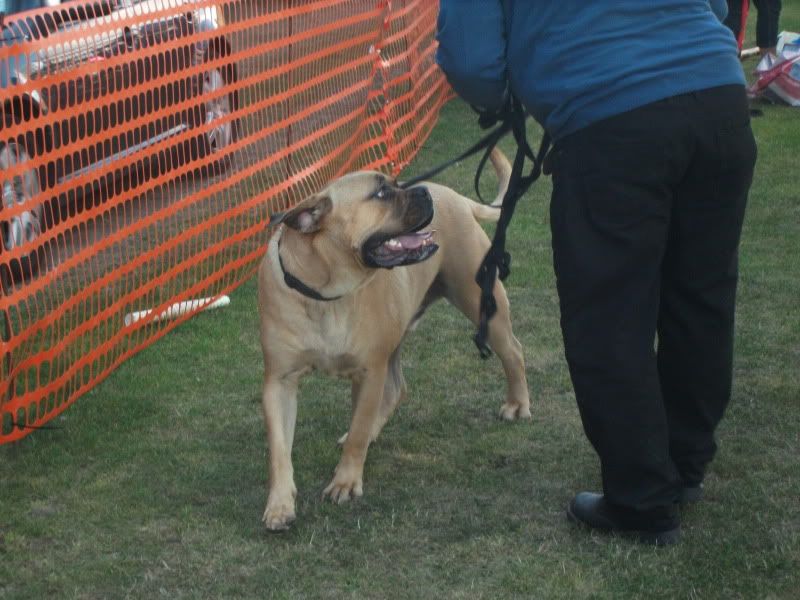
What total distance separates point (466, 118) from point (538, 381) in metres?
6.84

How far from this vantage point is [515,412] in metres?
5.00

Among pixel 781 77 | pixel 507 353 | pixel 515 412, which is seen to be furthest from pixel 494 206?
pixel 781 77

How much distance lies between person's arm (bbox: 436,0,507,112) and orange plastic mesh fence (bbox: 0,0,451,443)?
6.44ft

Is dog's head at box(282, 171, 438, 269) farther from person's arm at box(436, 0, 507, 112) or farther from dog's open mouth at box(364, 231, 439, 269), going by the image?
person's arm at box(436, 0, 507, 112)

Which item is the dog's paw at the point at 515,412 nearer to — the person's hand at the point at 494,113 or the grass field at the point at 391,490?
the grass field at the point at 391,490

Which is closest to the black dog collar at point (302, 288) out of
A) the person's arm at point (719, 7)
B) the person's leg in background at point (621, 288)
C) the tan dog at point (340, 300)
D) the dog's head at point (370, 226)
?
the tan dog at point (340, 300)

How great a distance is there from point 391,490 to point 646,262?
1369 millimetres

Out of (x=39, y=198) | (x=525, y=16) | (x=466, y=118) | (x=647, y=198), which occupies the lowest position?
(x=466, y=118)

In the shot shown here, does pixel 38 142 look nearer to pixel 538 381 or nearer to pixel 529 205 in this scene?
pixel 538 381

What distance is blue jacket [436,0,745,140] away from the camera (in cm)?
339

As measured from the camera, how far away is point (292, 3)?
27.0 ft

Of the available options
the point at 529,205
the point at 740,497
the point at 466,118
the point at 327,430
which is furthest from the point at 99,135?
the point at 466,118

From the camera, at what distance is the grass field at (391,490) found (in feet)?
12.0

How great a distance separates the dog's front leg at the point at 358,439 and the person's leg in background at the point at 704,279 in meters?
1.03
